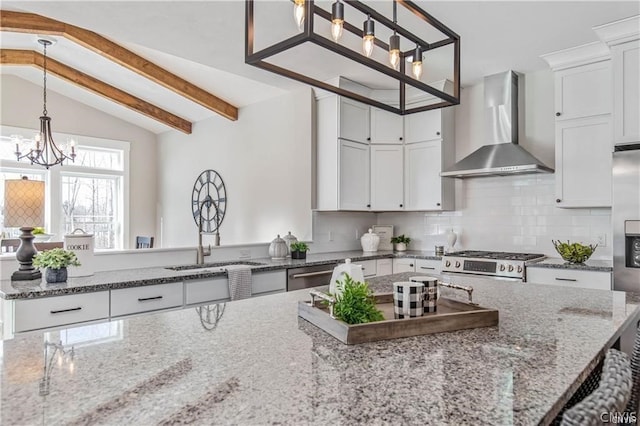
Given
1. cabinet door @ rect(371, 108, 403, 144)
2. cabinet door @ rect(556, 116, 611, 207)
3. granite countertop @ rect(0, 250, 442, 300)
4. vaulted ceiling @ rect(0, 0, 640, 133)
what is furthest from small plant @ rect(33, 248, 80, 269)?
cabinet door @ rect(556, 116, 611, 207)

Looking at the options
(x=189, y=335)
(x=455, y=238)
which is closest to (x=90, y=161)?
(x=455, y=238)

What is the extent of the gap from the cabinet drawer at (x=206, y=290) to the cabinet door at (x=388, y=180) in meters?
2.10

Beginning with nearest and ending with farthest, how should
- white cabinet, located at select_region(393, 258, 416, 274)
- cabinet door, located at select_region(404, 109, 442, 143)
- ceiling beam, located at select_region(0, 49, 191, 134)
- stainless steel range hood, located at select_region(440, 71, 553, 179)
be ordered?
stainless steel range hood, located at select_region(440, 71, 553, 179) < white cabinet, located at select_region(393, 258, 416, 274) < cabinet door, located at select_region(404, 109, 442, 143) < ceiling beam, located at select_region(0, 49, 191, 134)

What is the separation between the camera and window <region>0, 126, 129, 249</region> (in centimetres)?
614

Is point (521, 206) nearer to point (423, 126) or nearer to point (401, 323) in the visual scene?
point (423, 126)

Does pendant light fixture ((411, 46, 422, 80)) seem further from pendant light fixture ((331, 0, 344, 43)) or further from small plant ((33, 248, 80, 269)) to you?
small plant ((33, 248, 80, 269))

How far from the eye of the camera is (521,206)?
4.08 metres

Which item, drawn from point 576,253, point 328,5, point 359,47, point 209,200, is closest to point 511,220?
point 576,253

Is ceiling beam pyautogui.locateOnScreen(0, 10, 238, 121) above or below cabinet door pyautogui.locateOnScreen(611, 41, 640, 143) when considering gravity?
above

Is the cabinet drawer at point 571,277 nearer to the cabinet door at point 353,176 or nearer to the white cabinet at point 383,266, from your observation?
the white cabinet at point 383,266

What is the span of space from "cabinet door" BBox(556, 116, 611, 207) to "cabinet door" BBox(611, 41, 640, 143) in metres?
0.27

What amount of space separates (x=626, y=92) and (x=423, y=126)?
182 centimetres

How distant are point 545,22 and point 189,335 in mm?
3219

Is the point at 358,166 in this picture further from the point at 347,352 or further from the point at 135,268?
the point at 347,352
